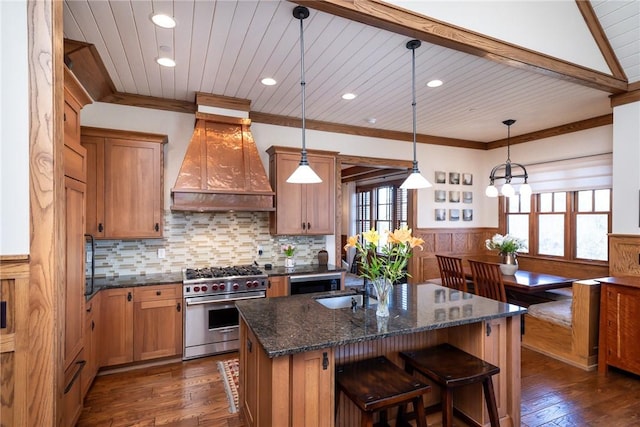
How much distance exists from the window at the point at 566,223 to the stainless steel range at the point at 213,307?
4309mm

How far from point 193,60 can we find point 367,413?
295 centimetres

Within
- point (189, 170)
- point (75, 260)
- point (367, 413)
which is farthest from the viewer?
point (189, 170)

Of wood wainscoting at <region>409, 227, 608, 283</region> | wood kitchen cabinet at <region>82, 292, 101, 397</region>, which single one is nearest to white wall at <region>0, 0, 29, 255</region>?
wood kitchen cabinet at <region>82, 292, 101, 397</region>

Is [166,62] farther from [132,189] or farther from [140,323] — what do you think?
[140,323]

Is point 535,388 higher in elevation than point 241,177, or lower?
lower

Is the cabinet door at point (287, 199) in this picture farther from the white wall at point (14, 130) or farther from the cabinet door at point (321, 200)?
the white wall at point (14, 130)

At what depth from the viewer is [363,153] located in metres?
5.03

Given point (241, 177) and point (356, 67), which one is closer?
point (356, 67)

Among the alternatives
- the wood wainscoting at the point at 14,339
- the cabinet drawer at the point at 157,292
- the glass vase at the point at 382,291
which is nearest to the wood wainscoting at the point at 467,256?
the glass vase at the point at 382,291

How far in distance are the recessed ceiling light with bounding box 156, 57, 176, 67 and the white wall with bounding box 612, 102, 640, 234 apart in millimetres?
4519

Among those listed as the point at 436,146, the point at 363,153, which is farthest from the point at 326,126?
the point at 436,146

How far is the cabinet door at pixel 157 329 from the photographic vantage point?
326 cm

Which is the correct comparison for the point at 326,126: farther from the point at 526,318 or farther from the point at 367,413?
the point at 367,413

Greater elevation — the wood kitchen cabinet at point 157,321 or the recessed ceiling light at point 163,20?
the recessed ceiling light at point 163,20
